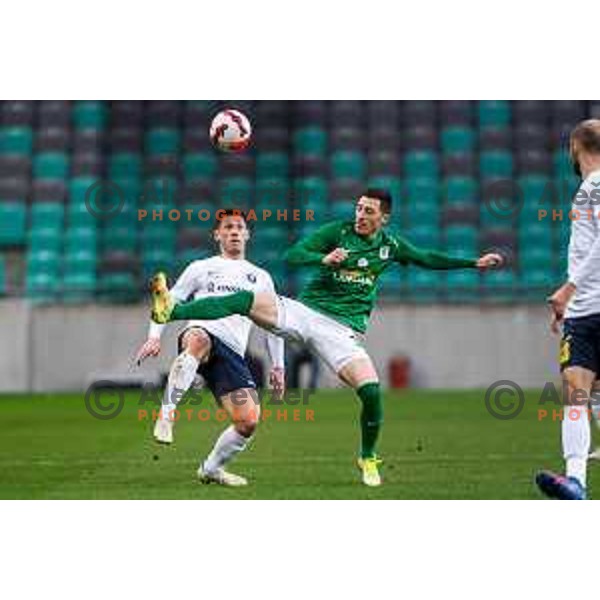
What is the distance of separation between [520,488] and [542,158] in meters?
6.90

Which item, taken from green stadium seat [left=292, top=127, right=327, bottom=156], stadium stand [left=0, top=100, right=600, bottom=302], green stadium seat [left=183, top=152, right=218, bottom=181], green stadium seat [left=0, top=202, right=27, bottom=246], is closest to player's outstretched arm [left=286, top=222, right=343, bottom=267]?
stadium stand [left=0, top=100, right=600, bottom=302]

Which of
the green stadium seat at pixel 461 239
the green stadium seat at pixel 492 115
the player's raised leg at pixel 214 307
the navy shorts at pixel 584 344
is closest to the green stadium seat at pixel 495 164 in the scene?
the green stadium seat at pixel 492 115

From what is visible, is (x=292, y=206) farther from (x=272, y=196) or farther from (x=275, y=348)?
(x=275, y=348)

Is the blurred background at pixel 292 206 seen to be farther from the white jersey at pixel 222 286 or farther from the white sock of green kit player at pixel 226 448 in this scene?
the white sock of green kit player at pixel 226 448

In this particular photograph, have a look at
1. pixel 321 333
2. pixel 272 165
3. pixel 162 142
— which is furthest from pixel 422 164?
pixel 321 333

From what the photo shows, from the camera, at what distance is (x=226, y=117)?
22.6 ft

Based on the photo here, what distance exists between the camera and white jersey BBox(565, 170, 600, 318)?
5258 mm

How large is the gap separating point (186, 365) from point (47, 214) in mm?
8002

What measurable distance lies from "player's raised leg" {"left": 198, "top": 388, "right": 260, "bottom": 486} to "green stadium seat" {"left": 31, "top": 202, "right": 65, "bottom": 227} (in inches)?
319

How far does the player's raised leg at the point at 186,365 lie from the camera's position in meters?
6.50

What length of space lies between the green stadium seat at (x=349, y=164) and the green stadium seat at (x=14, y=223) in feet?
11.1

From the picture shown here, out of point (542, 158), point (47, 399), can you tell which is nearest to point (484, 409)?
point (542, 158)

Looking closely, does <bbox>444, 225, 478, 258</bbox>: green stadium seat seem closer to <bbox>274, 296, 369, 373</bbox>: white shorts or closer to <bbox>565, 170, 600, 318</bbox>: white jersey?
<bbox>274, 296, 369, 373</bbox>: white shorts

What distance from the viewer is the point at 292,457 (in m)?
7.79
